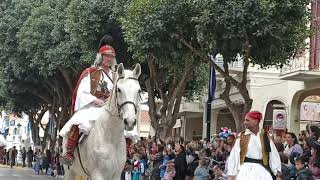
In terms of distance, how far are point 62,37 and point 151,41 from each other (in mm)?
13429

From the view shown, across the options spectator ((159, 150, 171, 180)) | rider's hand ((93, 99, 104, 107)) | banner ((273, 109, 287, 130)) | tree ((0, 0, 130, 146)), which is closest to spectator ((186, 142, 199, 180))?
spectator ((159, 150, 171, 180))

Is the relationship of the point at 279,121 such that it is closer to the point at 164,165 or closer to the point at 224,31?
the point at 164,165

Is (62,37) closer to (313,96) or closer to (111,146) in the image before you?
(313,96)

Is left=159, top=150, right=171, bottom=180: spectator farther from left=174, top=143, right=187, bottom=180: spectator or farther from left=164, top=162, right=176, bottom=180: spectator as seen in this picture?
left=174, top=143, right=187, bottom=180: spectator

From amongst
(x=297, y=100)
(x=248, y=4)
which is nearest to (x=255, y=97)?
(x=297, y=100)

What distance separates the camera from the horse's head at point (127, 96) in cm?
Result: 773

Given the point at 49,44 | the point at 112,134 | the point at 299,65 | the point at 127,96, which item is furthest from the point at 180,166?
the point at 49,44

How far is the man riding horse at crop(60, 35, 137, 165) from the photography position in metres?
8.90

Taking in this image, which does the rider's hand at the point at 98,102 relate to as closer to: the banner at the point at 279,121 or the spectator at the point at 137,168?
the banner at the point at 279,121

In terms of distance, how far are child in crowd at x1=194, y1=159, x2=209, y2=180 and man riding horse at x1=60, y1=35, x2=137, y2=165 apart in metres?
9.64

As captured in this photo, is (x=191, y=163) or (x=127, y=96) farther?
(x=191, y=163)

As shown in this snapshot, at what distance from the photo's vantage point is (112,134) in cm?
848

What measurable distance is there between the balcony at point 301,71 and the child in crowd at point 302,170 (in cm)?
1184

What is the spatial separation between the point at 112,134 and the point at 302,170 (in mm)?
5721
